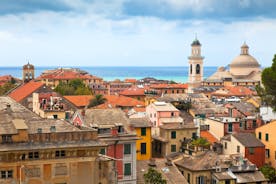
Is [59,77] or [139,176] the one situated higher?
[59,77]

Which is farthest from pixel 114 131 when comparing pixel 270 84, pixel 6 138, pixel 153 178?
pixel 270 84

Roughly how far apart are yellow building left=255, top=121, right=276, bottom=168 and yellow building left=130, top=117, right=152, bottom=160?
11.3 metres

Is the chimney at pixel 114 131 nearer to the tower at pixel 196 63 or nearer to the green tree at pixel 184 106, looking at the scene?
the green tree at pixel 184 106

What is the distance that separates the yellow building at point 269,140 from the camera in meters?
51.0

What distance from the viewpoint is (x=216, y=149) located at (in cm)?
5191

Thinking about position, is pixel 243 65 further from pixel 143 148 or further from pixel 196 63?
pixel 143 148

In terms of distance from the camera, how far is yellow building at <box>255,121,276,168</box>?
5100 cm

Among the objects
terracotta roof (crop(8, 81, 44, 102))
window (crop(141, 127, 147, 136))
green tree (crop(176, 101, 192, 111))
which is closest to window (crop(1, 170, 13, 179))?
window (crop(141, 127, 147, 136))

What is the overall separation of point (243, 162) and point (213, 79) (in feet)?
359

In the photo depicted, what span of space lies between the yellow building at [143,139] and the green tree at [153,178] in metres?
7.86

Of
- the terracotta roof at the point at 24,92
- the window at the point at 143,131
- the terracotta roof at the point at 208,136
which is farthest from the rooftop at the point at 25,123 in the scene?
the terracotta roof at the point at 24,92

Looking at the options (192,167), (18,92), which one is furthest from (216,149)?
(18,92)

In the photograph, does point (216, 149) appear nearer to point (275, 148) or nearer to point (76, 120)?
point (275, 148)

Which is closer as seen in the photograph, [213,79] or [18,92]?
[18,92]
